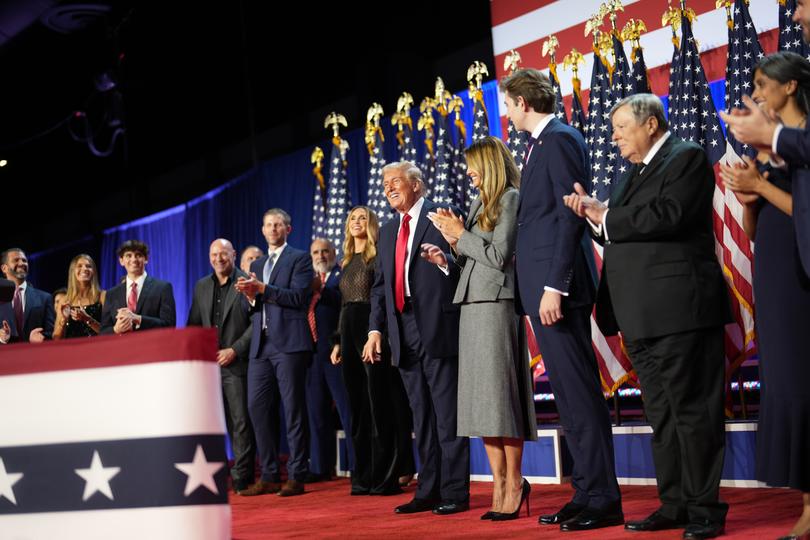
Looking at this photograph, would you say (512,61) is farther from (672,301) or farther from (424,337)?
(672,301)

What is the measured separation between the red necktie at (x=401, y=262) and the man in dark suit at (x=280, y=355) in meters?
1.29

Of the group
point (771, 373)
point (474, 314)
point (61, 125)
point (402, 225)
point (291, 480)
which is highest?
point (61, 125)

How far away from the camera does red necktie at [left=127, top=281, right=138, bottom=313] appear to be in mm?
5941

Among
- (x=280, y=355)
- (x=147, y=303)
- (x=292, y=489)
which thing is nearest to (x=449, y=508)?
(x=292, y=489)

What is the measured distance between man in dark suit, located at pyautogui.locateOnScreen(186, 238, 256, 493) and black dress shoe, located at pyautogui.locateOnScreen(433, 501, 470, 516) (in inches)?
88.7

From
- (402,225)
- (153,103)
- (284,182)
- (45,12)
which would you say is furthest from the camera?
(153,103)

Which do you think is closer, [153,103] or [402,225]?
[402,225]

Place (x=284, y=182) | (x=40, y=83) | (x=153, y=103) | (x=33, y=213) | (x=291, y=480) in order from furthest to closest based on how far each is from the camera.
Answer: (x=33, y=213), (x=153, y=103), (x=40, y=83), (x=284, y=182), (x=291, y=480)

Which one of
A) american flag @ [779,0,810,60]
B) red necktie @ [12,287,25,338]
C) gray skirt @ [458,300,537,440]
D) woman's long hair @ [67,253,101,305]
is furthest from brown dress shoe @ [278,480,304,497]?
american flag @ [779,0,810,60]

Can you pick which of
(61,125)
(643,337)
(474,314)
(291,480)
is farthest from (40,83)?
(643,337)

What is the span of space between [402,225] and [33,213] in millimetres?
11794

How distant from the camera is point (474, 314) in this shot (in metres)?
3.68

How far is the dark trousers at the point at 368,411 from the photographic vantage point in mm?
5109

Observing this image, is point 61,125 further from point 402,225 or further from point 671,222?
point 671,222
